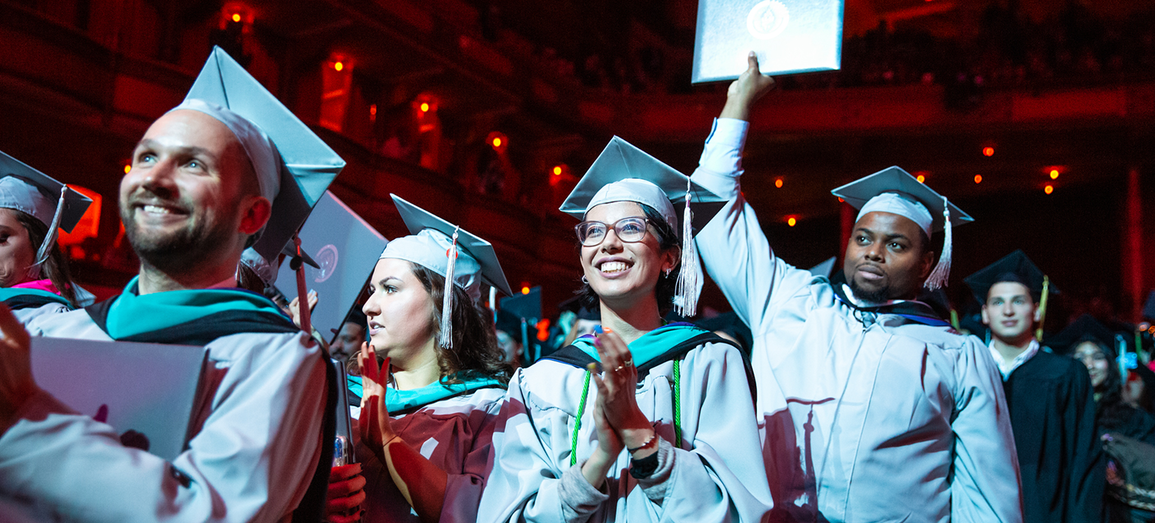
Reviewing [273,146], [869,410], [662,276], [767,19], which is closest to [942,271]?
[869,410]

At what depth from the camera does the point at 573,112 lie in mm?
16141

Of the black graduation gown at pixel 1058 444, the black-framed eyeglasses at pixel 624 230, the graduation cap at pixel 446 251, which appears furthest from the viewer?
the black graduation gown at pixel 1058 444

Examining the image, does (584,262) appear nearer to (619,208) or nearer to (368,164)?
(619,208)

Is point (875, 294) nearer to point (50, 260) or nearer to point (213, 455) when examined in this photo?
point (213, 455)

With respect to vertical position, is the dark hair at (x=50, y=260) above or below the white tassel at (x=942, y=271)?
below

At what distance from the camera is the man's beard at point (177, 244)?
1485 mm

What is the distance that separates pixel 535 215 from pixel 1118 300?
1109 centimetres

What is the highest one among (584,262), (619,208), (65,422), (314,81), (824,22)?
(314,81)

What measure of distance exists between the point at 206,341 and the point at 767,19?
82.3 inches

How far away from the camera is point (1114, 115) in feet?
45.3

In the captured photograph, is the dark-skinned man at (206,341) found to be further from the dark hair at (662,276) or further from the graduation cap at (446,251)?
the graduation cap at (446,251)

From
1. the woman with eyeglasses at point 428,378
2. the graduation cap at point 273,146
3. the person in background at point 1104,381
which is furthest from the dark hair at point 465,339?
the person in background at point 1104,381

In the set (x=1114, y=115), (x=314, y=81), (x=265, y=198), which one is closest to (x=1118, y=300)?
(x=1114, y=115)

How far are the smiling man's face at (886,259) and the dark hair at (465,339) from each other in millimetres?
1402
